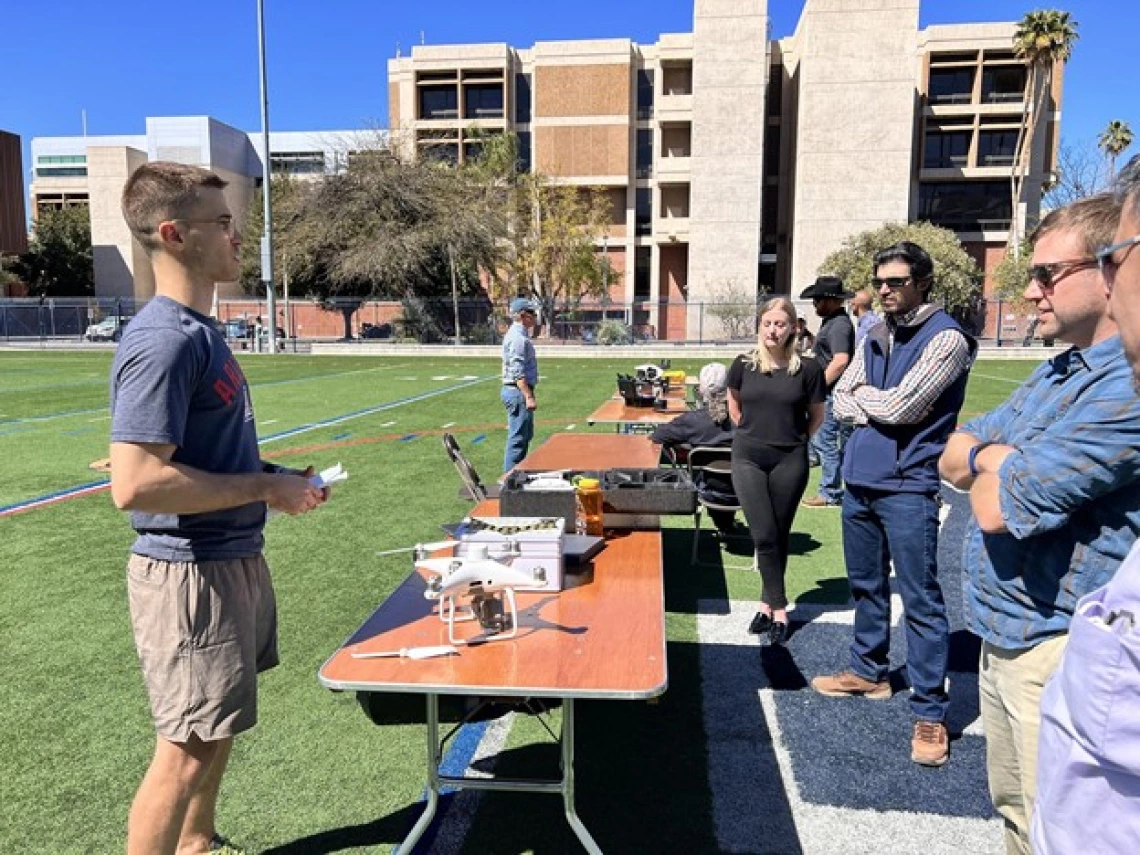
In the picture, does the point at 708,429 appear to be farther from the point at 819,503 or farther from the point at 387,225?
the point at 387,225

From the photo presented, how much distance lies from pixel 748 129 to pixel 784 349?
143 feet

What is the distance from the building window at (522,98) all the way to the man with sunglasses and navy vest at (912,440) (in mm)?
55056

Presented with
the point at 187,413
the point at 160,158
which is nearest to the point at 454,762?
the point at 187,413

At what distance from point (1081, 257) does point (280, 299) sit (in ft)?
167

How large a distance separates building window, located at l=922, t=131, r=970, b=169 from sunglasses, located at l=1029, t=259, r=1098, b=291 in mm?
55050

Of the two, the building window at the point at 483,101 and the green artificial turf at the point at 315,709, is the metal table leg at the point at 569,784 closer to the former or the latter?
the green artificial turf at the point at 315,709

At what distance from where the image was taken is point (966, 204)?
163ft

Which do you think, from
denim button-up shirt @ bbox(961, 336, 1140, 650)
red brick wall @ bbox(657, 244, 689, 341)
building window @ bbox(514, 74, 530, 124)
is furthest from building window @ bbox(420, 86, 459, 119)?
denim button-up shirt @ bbox(961, 336, 1140, 650)

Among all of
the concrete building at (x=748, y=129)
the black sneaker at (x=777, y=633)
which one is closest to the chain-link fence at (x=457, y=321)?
the concrete building at (x=748, y=129)

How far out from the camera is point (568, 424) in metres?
12.2

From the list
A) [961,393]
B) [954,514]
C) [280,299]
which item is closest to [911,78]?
[280,299]

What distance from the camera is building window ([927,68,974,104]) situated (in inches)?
1940

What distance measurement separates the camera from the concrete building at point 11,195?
42094mm

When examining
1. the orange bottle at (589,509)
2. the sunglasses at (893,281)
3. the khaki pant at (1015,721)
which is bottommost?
the khaki pant at (1015,721)
